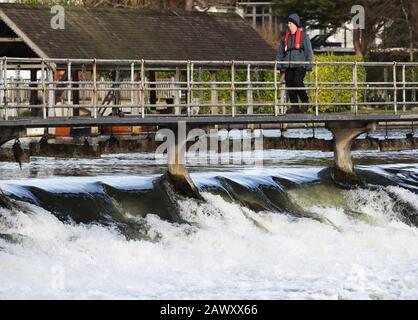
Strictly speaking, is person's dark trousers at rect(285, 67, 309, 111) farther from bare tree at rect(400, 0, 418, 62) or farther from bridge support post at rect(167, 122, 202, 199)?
bare tree at rect(400, 0, 418, 62)

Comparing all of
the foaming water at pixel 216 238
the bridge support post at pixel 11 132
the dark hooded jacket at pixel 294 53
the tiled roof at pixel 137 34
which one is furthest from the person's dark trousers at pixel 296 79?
the tiled roof at pixel 137 34

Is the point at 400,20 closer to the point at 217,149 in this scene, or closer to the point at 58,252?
the point at 217,149

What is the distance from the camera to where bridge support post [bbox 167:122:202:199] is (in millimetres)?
28923

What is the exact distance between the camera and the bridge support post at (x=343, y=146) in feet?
105

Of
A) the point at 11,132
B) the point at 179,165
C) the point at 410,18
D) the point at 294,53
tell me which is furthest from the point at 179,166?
the point at 410,18

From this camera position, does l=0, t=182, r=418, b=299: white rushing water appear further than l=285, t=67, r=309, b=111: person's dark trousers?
No

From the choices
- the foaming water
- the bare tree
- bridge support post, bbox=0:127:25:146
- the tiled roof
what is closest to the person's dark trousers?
the foaming water

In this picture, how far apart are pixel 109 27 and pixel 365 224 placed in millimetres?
21831

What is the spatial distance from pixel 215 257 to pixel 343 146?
346 inches

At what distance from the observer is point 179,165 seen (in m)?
29.6

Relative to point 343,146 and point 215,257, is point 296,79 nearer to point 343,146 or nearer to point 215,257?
point 343,146

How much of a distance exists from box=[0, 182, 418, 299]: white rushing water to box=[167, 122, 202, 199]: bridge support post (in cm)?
79

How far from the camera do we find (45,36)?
1761 inches
